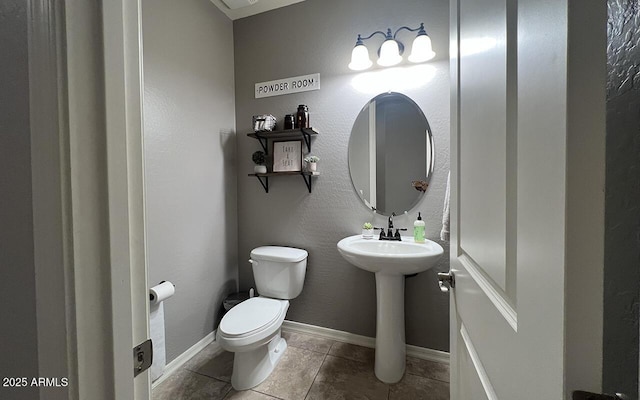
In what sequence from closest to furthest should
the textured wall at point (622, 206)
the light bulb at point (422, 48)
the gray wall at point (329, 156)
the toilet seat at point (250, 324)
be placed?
the textured wall at point (622, 206)
the toilet seat at point (250, 324)
the light bulb at point (422, 48)
the gray wall at point (329, 156)

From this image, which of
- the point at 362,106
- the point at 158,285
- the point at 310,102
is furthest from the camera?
the point at 310,102

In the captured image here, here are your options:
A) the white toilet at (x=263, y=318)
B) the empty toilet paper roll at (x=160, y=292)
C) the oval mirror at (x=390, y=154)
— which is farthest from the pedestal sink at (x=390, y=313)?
the empty toilet paper roll at (x=160, y=292)

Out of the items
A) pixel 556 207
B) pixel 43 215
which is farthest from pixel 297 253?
pixel 556 207

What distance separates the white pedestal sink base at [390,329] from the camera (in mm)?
1405

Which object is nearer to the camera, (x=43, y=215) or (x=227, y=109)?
(x=43, y=215)

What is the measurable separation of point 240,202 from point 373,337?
1.53 meters

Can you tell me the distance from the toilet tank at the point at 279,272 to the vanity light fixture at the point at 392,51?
144cm

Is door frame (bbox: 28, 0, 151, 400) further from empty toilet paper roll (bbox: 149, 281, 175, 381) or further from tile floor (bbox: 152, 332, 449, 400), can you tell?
tile floor (bbox: 152, 332, 449, 400)

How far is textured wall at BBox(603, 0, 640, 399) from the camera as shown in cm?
23

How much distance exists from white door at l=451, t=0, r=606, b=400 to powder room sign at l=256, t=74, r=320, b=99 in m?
1.34

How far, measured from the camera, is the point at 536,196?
0.32m

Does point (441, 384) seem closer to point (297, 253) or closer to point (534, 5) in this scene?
point (297, 253)

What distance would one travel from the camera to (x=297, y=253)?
1.73 metres

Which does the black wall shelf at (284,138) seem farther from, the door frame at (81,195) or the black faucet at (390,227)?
the door frame at (81,195)
